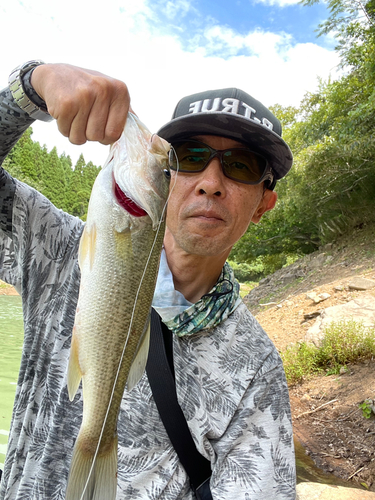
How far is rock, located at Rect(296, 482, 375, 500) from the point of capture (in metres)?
3.77

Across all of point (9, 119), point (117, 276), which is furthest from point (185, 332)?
point (9, 119)

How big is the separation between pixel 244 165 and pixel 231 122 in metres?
0.23

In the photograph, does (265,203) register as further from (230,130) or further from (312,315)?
(312,315)

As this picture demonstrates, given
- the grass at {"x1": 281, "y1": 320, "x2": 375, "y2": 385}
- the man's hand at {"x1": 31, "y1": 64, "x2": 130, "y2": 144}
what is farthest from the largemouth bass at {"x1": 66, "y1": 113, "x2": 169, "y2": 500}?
the grass at {"x1": 281, "y1": 320, "x2": 375, "y2": 385}

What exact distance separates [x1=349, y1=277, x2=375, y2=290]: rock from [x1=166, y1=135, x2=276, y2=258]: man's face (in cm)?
930

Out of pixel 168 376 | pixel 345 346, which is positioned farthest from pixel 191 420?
pixel 345 346

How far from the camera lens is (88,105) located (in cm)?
126

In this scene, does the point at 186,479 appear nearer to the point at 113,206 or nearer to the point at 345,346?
the point at 113,206

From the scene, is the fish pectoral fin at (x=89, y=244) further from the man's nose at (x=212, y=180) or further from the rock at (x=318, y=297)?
the rock at (x=318, y=297)

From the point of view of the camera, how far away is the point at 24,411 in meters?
1.78

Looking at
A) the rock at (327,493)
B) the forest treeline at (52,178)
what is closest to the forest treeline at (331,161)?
the rock at (327,493)

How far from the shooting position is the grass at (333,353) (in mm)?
6992

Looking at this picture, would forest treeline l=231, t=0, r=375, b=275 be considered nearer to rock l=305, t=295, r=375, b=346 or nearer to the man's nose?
rock l=305, t=295, r=375, b=346

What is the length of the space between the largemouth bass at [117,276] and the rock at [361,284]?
10.0 meters
